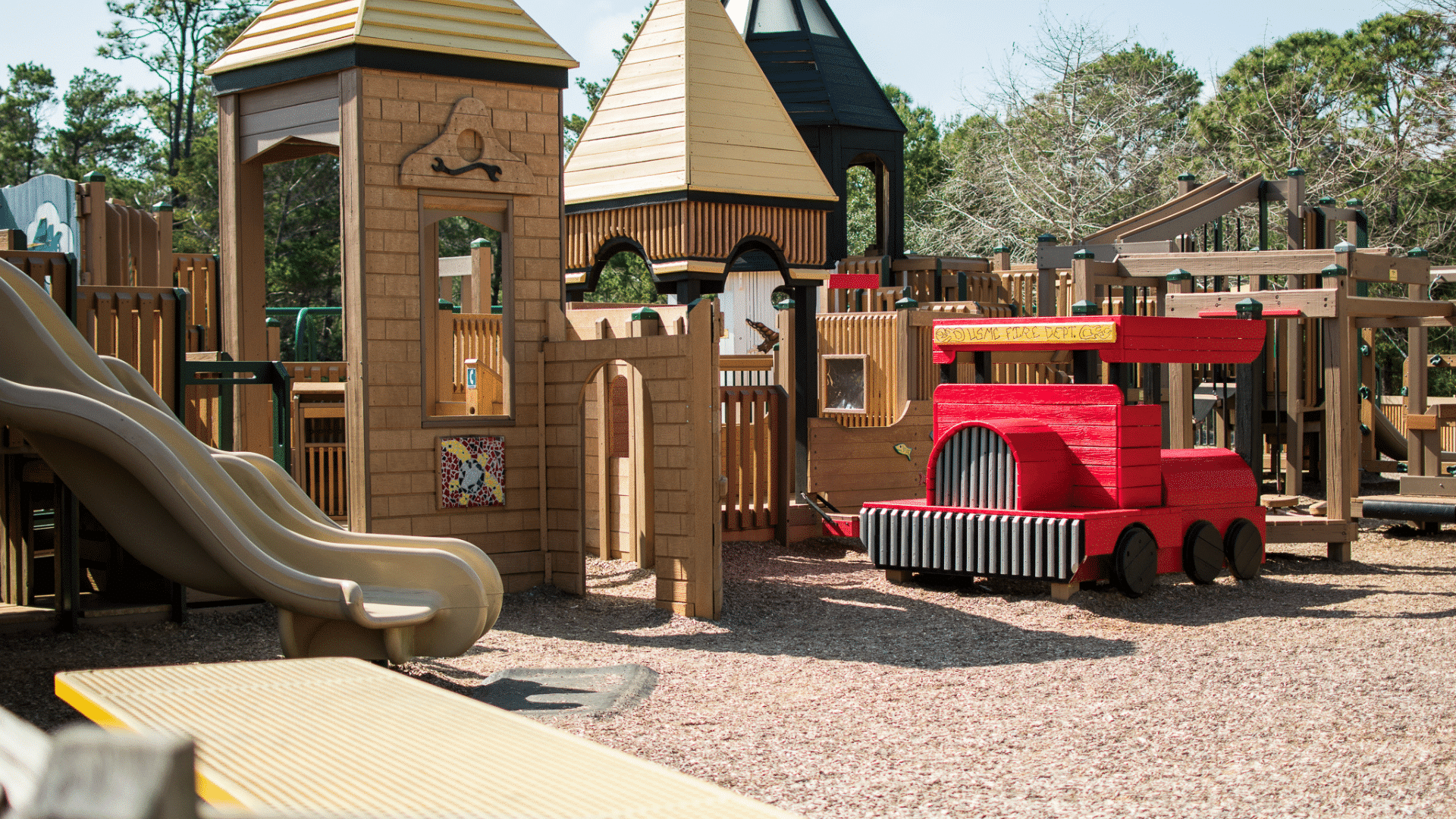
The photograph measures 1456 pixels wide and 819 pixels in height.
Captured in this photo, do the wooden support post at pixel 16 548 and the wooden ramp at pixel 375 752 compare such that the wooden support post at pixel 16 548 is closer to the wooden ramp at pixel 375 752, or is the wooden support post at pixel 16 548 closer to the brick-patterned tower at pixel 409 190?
the brick-patterned tower at pixel 409 190

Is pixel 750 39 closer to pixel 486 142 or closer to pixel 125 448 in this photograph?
pixel 486 142

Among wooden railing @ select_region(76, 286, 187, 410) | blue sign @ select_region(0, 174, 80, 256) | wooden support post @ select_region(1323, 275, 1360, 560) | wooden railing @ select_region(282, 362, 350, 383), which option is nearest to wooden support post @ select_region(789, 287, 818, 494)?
wooden support post @ select_region(1323, 275, 1360, 560)

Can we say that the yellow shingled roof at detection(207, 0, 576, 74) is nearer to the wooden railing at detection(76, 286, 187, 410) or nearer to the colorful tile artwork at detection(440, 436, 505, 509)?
the wooden railing at detection(76, 286, 187, 410)

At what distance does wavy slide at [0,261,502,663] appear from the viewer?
6.90m

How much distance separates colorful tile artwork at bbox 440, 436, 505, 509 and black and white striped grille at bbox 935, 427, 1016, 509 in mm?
3611

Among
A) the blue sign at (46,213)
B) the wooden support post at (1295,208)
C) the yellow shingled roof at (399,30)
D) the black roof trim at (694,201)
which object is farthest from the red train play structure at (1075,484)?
the blue sign at (46,213)

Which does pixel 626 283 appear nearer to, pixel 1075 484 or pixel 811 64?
pixel 811 64

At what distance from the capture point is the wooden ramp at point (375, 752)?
2.97 metres

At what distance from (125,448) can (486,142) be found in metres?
4.52

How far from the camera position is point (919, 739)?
20.3ft

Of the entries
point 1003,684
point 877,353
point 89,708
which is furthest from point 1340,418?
point 89,708

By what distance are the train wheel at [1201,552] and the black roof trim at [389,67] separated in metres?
6.44

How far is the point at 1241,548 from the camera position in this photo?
11039 millimetres

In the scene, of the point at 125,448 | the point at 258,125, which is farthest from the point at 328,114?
the point at 125,448
